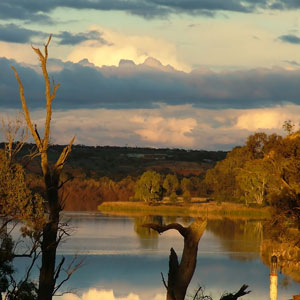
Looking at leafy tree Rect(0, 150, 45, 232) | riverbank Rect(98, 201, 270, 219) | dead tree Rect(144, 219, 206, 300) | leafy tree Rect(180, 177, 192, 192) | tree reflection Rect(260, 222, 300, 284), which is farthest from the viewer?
leafy tree Rect(180, 177, 192, 192)

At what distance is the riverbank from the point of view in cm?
9679

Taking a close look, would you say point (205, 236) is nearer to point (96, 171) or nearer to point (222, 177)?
point (222, 177)

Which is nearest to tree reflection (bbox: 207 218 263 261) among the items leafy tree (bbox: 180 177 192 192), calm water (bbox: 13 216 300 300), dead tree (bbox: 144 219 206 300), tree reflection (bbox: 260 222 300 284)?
calm water (bbox: 13 216 300 300)

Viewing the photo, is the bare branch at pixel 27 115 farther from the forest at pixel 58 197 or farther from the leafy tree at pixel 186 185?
the leafy tree at pixel 186 185

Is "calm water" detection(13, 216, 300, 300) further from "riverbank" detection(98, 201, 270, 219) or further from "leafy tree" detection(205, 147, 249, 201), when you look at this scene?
"leafy tree" detection(205, 147, 249, 201)

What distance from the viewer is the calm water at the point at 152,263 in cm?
4050

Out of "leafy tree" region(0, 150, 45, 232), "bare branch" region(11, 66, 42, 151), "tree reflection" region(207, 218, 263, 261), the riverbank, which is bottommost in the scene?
"tree reflection" region(207, 218, 263, 261)

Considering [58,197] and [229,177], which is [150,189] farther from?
[58,197]

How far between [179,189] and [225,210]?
41288 mm

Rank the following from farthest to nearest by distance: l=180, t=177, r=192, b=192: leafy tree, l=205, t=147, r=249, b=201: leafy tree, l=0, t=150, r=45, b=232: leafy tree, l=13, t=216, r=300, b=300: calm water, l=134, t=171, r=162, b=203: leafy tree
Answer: l=180, t=177, r=192, b=192: leafy tree < l=134, t=171, r=162, b=203: leafy tree < l=205, t=147, r=249, b=201: leafy tree < l=13, t=216, r=300, b=300: calm water < l=0, t=150, r=45, b=232: leafy tree

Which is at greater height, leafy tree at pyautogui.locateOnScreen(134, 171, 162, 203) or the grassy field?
leafy tree at pyautogui.locateOnScreen(134, 171, 162, 203)

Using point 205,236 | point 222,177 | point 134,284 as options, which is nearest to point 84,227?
point 205,236

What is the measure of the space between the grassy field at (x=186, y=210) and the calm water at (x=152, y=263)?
1579 cm

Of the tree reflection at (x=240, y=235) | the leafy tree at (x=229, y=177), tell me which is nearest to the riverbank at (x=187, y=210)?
the tree reflection at (x=240, y=235)
